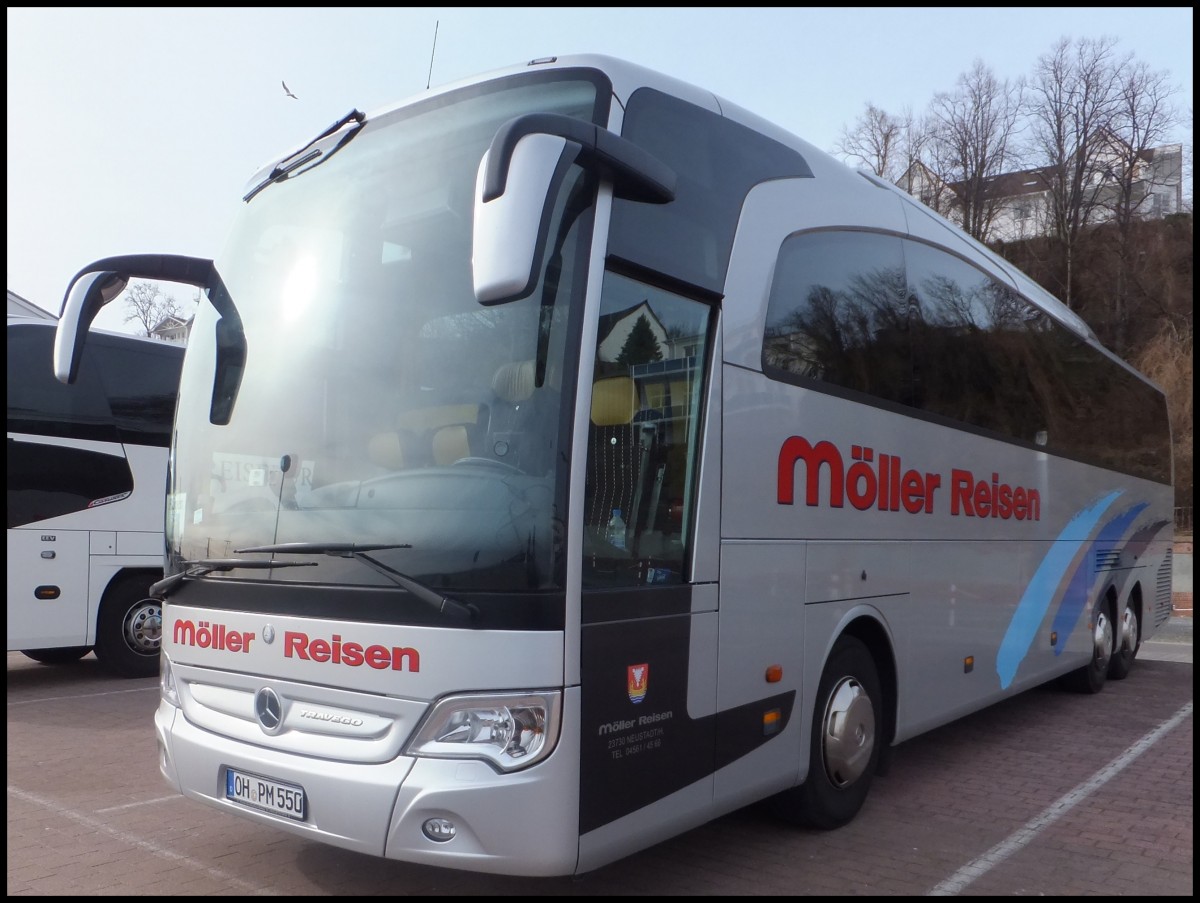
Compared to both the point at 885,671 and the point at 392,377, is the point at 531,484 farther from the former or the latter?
the point at 885,671

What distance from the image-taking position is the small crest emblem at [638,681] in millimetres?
4207

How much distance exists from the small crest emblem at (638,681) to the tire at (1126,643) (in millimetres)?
8395

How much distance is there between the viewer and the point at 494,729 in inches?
155

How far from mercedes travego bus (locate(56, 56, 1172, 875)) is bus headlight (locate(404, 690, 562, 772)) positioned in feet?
0.04

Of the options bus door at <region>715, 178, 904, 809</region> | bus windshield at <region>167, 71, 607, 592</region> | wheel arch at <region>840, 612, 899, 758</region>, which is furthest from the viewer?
wheel arch at <region>840, 612, 899, 758</region>

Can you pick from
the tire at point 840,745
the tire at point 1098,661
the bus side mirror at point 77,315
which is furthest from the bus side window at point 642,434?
the tire at point 1098,661

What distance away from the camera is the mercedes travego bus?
3.92 m

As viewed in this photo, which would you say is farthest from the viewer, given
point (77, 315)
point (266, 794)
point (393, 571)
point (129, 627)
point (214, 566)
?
point (129, 627)

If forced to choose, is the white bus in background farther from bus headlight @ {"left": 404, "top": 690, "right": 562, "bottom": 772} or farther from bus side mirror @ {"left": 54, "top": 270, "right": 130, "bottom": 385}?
bus headlight @ {"left": 404, "top": 690, "right": 562, "bottom": 772}

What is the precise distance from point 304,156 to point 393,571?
2167 millimetres

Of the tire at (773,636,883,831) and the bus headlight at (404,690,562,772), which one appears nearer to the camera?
the bus headlight at (404,690,562,772)

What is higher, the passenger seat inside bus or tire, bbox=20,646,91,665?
the passenger seat inside bus

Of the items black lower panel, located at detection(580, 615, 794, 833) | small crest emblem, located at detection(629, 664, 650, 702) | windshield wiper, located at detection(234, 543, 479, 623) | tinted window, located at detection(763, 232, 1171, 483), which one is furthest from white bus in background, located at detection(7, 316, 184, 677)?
small crest emblem, located at detection(629, 664, 650, 702)

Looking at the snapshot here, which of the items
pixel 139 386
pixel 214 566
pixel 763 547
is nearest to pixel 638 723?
pixel 763 547
